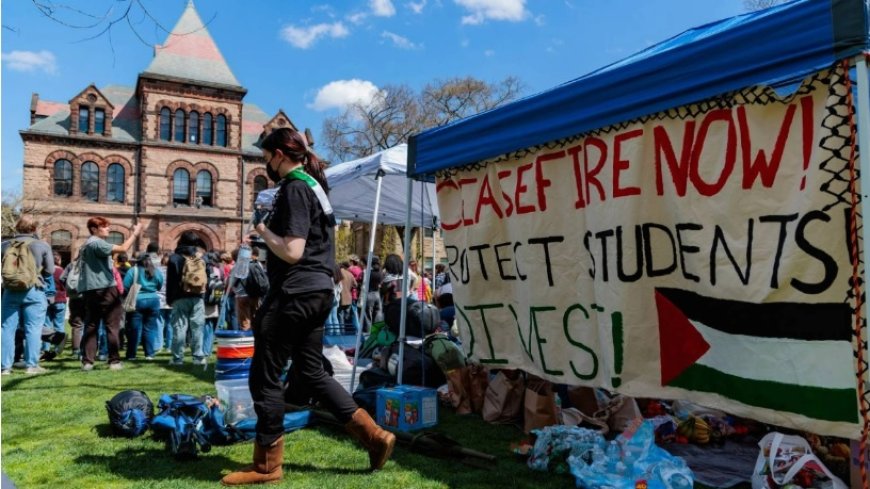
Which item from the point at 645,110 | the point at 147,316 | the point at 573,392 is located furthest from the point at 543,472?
the point at 147,316

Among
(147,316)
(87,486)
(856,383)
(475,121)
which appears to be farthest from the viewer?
(147,316)

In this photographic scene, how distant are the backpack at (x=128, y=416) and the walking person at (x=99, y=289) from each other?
8.71 ft

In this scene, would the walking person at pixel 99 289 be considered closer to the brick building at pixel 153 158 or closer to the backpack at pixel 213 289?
the backpack at pixel 213 289

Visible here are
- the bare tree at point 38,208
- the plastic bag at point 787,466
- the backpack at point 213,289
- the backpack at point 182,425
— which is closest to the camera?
the plastic bag at point 787,466

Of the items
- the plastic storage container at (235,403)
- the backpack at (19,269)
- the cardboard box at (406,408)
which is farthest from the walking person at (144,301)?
the cardboard box at (406,408)

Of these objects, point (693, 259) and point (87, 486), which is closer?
point (693, 259)

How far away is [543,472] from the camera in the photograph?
355 centimetres

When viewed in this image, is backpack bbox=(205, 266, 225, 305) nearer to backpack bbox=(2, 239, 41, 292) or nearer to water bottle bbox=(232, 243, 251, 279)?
water bottle bbox=(232, 243, 251, 279)

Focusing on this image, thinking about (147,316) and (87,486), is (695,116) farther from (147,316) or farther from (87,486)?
(147,316)

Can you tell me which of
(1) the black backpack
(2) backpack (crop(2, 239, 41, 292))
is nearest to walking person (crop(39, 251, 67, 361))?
(2) backpack (crop(2, 239, 41, 292))

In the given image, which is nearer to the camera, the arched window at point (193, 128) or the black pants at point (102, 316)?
the black pants at point (102, 316)

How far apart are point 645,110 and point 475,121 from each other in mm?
1411

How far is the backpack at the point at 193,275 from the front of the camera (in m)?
7.38

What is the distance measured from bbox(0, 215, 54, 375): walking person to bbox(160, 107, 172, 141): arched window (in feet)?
102
